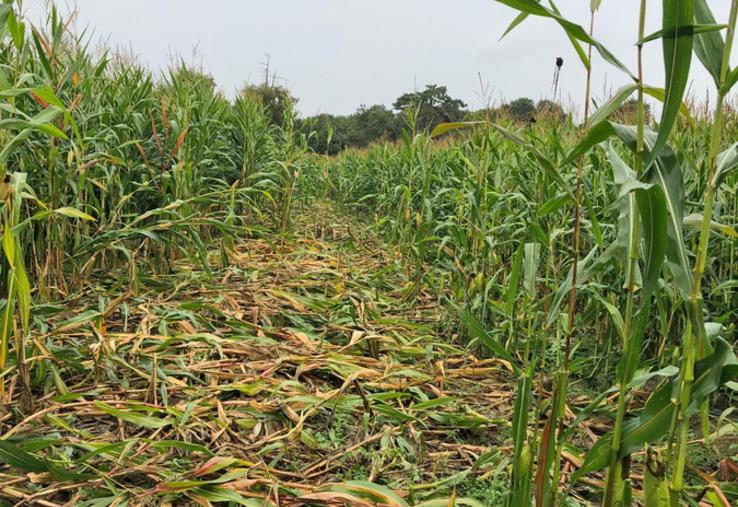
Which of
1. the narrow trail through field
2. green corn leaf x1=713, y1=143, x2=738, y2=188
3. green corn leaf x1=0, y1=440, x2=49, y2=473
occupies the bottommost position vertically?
the narrow trail through field

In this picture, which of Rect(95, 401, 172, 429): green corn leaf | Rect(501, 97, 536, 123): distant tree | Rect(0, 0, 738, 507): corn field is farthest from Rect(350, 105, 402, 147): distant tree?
Rect(95, 401, 172, 429): green corn leaf

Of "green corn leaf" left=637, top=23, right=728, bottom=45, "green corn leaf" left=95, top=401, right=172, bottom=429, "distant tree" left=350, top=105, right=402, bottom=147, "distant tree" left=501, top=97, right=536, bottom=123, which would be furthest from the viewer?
"distant tree" left=350, top=105, right=402, bottom=147

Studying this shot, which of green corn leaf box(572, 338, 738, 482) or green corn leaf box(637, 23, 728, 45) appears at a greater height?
green corn leaf box(637, 23, 728, 45)

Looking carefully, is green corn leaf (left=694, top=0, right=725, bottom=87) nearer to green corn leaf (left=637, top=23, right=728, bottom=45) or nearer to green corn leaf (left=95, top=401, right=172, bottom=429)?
green corn leaf (left=637, top=23, right=728, bottom=45)

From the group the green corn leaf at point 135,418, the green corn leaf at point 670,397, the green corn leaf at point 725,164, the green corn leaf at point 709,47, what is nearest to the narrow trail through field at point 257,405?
the green corn leaf at point 135,418

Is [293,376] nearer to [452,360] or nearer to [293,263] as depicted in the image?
[452,360]

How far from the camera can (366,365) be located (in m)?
1.97

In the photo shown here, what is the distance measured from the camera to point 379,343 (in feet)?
7.13

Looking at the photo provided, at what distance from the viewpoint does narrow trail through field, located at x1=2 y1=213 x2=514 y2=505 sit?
1203 mm

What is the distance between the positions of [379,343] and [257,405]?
0.75m

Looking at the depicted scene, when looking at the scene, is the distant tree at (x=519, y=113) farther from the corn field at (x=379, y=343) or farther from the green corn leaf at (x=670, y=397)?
the green corn leaf at (x=670, y=397)

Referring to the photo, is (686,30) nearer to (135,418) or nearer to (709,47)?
(709,47)

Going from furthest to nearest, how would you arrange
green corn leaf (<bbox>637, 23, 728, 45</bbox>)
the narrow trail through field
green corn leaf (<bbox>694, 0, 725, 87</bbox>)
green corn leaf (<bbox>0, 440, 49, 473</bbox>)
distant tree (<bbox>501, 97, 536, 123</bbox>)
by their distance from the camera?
distant tree (<bbox>501, 97, 536, 123</bbox>)
the narrow trail through field
green corn leaf (<bbox>0, 440, 49, 473</bbox>)
green corn leaf (<bbox>694, 0, 725, 87</bbox>)
green corn leaf (<bbox>637, 23, 728, 45</bbox>)

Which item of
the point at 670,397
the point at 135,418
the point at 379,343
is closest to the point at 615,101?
the point at 670,397
